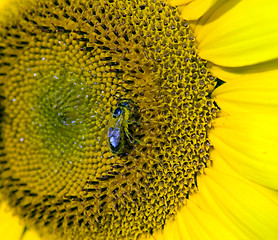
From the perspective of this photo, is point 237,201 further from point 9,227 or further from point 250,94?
point 9,227

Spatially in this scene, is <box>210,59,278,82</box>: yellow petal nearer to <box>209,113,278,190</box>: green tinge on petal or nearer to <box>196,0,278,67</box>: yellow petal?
<box>196,0,278,67</box>: yellow petal

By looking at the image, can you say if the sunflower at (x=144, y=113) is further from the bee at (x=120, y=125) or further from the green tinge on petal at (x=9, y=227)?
the green tinge on petal at (x=9, y=227)

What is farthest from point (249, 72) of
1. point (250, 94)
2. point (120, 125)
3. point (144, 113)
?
point (120, 125)

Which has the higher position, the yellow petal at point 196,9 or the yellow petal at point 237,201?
the yellow petal at point 196,9

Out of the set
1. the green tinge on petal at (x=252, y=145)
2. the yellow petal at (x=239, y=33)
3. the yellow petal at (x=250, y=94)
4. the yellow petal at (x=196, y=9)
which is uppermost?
the yellow petal at (x=196, y=9)

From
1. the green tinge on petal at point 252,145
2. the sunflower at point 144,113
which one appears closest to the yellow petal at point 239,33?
the sunflower at point 144,113

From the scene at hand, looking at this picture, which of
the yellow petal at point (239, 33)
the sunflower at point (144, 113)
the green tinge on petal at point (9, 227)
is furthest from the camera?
the green tinge on petal at point (9, 227)

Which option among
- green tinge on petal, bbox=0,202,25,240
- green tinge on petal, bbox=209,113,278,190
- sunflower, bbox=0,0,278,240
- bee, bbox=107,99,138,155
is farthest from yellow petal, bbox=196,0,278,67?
green tinge on petal, bbox=0,202,25,240
